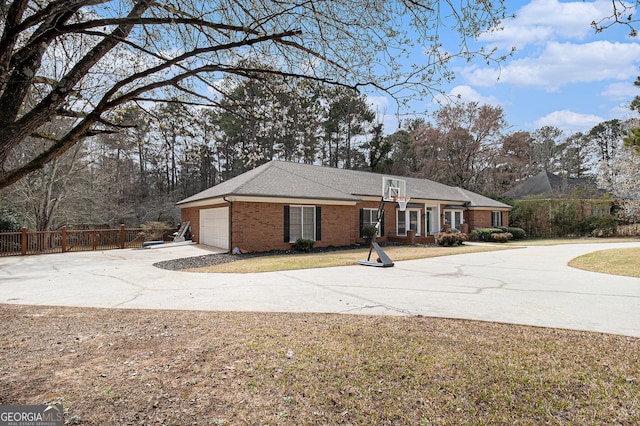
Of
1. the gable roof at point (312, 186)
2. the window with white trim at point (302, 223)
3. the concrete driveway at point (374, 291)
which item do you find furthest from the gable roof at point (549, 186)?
the concrete driveway at point (374, 291)

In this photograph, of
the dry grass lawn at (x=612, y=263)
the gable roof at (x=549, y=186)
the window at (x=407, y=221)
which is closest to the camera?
the dry grass lawn at (x=612, y=263)

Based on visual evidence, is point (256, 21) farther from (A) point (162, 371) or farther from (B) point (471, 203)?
(B) point (471, 203)

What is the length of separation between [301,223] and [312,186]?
2.57m

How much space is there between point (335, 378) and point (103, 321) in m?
4.24

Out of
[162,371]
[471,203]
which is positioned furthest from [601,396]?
[471,203]

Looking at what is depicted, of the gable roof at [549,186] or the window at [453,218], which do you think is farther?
the gable roof at [549,186]

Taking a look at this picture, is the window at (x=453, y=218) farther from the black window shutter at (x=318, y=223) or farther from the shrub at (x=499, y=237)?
the black window shutter at (x=318, y=223)

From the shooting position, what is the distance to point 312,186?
18.7m

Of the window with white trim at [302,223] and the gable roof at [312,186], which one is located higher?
the gable roof at [312,186]

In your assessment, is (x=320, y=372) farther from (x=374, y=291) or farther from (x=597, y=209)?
(x=597, y=209)

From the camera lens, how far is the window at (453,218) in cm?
2594

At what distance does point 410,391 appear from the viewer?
10.7 feet

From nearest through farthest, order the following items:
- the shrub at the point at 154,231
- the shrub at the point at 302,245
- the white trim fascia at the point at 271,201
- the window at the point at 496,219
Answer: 1. the white trim fascia at the point at 271,201
2. the shrub at the point at 302,245
3. the shrub at the point at 154,231
4. the window at the point at 496,219

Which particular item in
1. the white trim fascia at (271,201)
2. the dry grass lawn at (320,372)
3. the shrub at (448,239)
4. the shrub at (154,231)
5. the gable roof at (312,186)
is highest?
the gable roof at (312,186)
